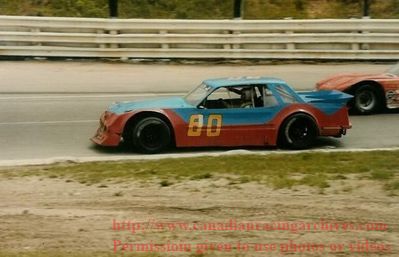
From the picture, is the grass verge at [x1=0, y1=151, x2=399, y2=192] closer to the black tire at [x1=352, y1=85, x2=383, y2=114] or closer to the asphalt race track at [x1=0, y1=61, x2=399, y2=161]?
the asphalt race track at [x1=0, y1=61, x2=399, y2=161]

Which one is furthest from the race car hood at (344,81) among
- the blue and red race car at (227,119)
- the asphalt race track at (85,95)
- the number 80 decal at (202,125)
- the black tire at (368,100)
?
the number 80 decal at (202,125)

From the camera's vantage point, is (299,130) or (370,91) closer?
(299,130)

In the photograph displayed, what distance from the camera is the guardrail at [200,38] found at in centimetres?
1858

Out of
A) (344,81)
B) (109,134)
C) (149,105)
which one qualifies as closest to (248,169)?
(149,105)

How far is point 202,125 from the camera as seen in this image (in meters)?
10.0

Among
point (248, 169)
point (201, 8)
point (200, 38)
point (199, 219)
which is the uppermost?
point (201, 8)

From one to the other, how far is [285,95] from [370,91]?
123 inches

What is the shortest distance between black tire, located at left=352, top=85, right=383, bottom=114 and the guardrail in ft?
22.1

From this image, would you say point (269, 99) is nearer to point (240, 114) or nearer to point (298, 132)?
point (240, 114)

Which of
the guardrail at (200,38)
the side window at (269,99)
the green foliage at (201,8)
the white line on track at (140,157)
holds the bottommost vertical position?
the white line on track at (140,157)

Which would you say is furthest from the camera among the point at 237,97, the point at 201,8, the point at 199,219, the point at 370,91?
the point at 201,8

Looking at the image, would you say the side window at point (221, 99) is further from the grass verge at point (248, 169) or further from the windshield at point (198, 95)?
the grass verge at point (248, 169)

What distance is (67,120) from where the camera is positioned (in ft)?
39.5

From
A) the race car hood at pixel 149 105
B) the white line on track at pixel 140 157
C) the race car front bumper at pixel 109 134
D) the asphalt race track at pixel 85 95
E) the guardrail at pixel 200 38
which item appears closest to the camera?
the white line on track at pixel 140 157
